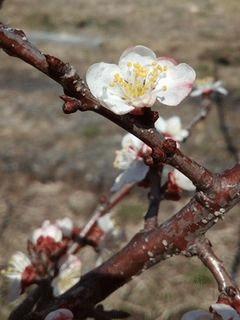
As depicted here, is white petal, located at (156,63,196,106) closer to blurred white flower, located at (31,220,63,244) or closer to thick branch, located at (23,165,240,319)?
thick branch, located at (23,165,240,319)

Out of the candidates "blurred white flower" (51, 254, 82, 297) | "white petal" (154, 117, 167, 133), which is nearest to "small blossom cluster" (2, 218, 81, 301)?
"blurred white flower" (51, 254, 82, 297)

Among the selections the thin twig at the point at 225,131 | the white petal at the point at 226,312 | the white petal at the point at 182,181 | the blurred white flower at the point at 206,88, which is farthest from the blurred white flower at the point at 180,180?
the blurred white flower at the point at 206,88

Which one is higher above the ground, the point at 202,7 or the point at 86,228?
the point at 202,7

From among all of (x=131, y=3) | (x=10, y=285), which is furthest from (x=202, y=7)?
(x=10, y=285)

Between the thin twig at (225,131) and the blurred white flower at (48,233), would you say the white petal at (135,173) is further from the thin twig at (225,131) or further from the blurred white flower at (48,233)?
the thin twig at (225,131)

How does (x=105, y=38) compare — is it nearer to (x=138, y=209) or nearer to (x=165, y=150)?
(x=138, y=209)

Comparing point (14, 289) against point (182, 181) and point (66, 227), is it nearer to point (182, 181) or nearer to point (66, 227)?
point (66, 227)

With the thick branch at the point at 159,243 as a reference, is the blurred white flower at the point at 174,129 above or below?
above

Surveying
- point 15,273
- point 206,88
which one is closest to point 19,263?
point 15,273

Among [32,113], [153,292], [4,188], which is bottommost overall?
[153,292]
